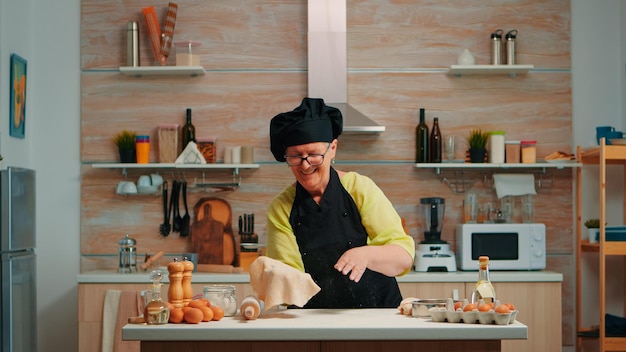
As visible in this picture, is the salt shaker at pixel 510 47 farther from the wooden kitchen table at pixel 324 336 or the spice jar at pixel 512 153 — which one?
the wooden kitchen table at pixel 324 336

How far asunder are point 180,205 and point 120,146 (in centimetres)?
54

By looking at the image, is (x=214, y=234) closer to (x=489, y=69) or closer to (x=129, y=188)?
(x=129, y=188)

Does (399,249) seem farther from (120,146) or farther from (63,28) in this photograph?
(63,28)

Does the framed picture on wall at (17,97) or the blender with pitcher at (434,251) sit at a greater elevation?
the framed picture on wall at (17,97)

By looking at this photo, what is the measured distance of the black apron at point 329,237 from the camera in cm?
283

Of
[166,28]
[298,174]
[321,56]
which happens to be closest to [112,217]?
[166,28]

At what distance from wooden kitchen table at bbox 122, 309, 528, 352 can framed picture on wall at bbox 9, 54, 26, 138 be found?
10.1 feet

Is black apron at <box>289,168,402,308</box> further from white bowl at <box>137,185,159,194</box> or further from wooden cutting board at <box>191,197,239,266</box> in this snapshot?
white bowl at <box>137,185,159,194</box>

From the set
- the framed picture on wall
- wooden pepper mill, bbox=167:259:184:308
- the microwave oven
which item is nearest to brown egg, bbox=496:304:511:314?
wooden pepper mill, bbox=167:259:184:308

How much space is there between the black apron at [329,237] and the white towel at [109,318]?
2.29 metres

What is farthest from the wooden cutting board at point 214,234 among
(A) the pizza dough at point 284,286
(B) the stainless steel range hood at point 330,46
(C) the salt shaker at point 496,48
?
(A) the pizza dough at point 284,286

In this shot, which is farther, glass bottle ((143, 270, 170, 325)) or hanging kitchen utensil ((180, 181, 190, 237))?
hanging kitchen utensil ((180, 181, 190, 237))

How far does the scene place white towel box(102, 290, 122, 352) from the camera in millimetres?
4832

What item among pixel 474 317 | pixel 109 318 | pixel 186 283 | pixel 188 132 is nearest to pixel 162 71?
pixel 188 132
